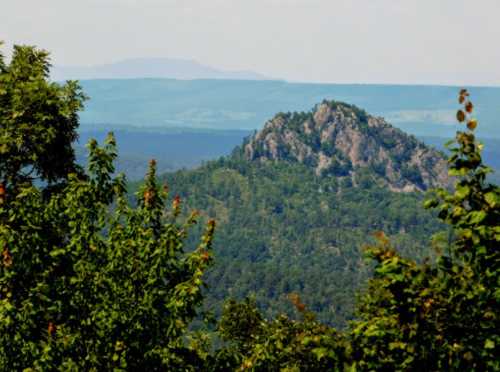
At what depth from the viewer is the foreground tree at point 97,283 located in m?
21.3

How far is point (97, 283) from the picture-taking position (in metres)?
22.0

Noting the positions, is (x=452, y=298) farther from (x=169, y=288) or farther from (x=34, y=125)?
(x=34, y=125)

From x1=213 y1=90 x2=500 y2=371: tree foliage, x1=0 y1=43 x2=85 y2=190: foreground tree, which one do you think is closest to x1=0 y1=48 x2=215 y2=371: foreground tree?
x1=213 y1=90 x2=500 y2=371: tree foliage

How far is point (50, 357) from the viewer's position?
20.6 meters

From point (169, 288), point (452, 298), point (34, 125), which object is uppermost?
point (34, 125)

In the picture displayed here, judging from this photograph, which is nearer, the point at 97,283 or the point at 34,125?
the point at 97,283

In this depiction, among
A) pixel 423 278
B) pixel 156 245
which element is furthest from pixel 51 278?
pixel 423 278

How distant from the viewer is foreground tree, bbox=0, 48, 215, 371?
2127 centimetres

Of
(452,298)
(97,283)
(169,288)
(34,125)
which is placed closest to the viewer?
(452,298)

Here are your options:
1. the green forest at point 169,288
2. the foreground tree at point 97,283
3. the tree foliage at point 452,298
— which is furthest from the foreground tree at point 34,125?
the tree foliage at point 452,298

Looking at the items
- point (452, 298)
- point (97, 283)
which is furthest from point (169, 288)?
point (452, 298)

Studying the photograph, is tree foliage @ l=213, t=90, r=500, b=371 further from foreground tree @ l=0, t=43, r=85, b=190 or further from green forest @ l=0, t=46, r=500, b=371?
foreground tree @ l=0, t=43, r=85, b=190

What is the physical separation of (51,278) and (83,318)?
1.81 metres

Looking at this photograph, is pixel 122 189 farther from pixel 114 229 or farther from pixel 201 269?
pixel 201 269
